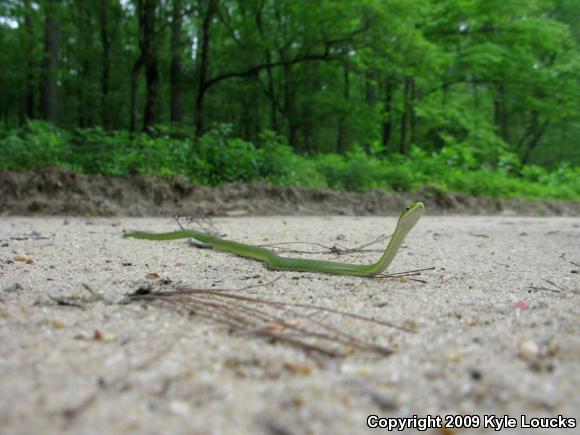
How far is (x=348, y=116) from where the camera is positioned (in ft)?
47.8

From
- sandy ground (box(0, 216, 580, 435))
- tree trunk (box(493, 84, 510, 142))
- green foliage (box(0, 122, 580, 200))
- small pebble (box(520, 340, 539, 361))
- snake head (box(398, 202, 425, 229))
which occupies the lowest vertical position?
sandy ground (box(0, 216, 580, 435))

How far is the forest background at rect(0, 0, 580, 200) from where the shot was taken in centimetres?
812

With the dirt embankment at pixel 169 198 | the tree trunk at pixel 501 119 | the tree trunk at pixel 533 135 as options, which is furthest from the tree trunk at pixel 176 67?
the tree trunk at pixel 533 135

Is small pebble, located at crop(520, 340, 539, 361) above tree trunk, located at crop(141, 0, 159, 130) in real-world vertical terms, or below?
below

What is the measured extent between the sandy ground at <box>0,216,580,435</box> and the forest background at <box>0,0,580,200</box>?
5.67 m

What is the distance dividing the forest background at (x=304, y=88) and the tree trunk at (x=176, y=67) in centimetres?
6

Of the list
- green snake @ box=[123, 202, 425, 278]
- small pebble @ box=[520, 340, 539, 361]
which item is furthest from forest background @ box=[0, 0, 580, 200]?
small pebble @ box=[520, 340, 539, 361]

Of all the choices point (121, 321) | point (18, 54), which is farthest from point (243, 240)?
point (18, 54)

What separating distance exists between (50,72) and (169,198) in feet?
28.0

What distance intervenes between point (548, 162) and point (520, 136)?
2534 mm

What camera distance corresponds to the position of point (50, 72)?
41.8 feet

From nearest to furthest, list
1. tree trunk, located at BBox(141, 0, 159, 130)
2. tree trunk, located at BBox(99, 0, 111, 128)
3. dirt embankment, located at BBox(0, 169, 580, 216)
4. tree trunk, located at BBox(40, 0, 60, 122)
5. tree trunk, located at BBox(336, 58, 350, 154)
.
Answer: dirt embankment, located at BBox(0, 169, 580, 216) < tree trunk, located at BBox(141, 0, 159, 130) < tree trunk, located at BBox(40, 0, 60, 122) < tree trunk, located at BBox(336, 58, 350, 154) < tree trunk, located at BBox(99, 0, 111, 128)

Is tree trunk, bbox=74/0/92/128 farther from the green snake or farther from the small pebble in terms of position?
the small pebble

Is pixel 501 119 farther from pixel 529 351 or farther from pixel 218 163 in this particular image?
pixel 529 351
